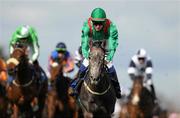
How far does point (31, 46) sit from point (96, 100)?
6.25m

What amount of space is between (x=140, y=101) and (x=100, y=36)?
27.2 ft

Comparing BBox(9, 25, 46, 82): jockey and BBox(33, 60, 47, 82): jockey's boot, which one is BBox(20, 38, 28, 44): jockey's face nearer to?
BBox(9, 25, 46, 82): jockey

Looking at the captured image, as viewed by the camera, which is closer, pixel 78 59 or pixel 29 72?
pixel 29 72

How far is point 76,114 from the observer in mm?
23047

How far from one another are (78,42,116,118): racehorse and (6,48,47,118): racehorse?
423 cm

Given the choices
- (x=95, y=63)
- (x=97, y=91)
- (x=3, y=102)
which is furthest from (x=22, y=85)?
(x=95, y=63)

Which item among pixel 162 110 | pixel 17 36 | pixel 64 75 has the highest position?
pixel 17 36

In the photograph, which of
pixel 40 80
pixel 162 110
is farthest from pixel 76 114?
pixel 162 110

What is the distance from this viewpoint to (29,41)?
22156 mm

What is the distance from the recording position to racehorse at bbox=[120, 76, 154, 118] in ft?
80.0

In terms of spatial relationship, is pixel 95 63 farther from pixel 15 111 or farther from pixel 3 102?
pixel 3 102

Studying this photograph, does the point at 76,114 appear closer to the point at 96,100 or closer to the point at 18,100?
the point at 18,100

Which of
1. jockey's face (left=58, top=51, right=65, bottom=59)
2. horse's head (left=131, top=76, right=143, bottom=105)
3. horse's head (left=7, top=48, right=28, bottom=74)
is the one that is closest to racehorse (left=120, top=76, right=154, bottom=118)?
horse's head (left=131, top=76, right=143, bottom=105)

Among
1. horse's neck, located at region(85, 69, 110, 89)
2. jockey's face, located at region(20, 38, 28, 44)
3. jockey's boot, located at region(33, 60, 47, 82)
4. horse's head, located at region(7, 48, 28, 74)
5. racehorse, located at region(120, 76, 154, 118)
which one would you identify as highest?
horse's neck, located at region(85, 69, 110, 89)
